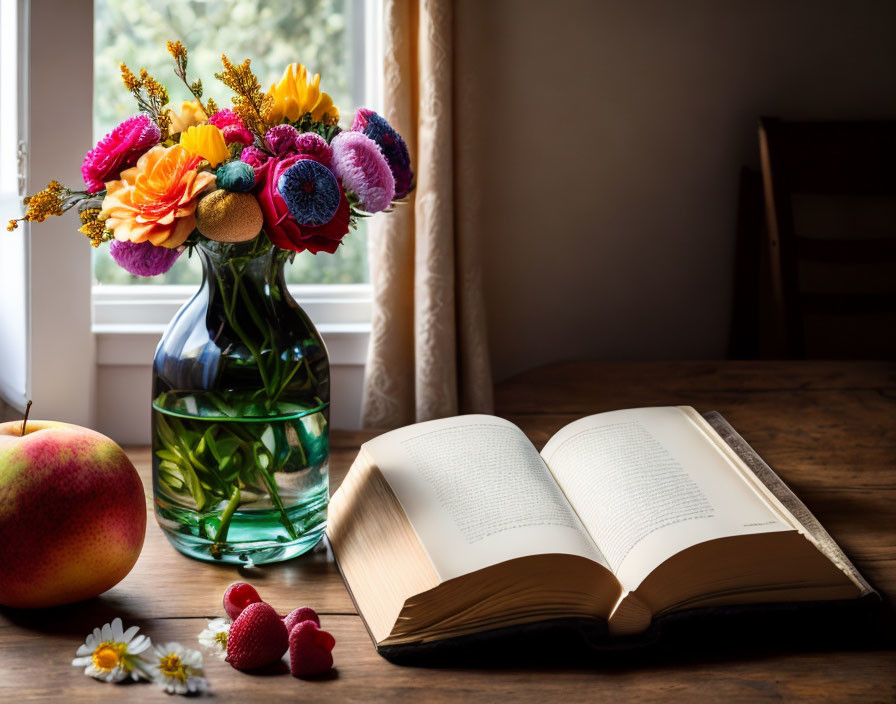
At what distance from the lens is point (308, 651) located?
0.59m

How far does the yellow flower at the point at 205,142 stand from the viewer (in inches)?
26.0

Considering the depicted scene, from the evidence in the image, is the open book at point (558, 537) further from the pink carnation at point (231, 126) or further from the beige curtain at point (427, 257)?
the beige curtain at point (427, 257)

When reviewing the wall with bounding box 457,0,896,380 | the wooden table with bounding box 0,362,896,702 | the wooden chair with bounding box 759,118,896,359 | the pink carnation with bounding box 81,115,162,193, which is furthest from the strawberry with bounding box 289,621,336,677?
the wooden chair with bounding box 759,118,896,359

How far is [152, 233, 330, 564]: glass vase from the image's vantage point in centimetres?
72

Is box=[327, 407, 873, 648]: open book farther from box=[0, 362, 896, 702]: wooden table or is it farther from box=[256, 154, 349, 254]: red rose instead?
box=[256, 154, 349, 254]: red rose

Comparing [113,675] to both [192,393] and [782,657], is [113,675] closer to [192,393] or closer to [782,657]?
[192,393]

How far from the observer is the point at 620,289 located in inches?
68.8

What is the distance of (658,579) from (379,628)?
205 mm

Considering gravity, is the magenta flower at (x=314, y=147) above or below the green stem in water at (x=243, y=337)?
above

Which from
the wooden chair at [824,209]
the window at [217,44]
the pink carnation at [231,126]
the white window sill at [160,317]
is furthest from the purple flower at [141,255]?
the wooden chair at [824,209]

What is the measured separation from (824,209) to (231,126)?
1407 mm

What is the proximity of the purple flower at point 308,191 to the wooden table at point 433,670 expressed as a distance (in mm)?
308

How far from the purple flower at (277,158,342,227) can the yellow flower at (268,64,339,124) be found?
9 cm

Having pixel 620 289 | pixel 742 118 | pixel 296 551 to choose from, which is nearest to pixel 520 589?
pixel 296 551
